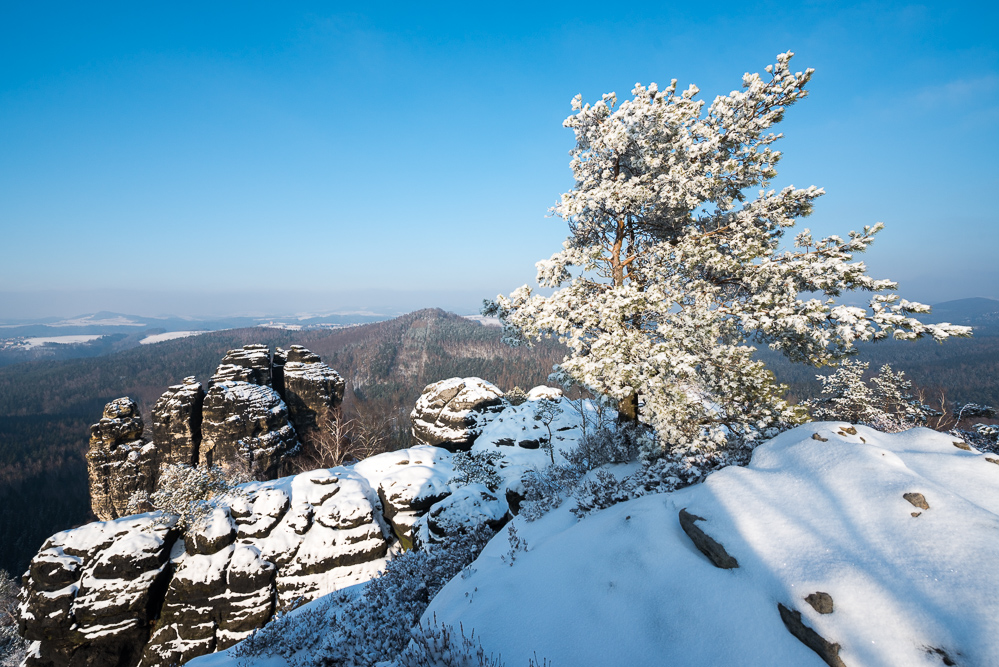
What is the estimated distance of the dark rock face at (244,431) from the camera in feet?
82.1

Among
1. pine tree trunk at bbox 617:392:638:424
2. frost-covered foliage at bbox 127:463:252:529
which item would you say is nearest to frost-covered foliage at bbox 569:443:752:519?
pine tree trunk at bbox 617:392:638:424

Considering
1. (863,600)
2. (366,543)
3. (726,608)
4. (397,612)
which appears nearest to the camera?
(863,600)

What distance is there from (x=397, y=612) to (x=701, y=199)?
11719 mm

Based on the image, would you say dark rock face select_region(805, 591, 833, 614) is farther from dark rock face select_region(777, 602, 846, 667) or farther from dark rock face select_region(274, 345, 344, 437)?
dark rock face select_region(274, 345, 344, 437)

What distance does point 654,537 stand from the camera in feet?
18.3

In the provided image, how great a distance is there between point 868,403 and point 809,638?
13.8m

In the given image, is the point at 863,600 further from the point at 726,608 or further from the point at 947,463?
the point at 947,463

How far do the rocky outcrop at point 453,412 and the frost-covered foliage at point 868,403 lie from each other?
19.3m

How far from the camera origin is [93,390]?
140500mm

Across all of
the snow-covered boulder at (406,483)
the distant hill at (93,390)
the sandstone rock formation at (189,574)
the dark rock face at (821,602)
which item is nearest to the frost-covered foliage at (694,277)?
the dark rock face at (821,602)

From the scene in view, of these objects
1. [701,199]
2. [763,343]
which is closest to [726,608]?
[763,343]

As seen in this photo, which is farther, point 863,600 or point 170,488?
point 170,488

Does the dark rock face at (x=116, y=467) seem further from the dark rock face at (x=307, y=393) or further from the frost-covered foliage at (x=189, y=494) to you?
the frost-covered foliage at (x=189, y=494)

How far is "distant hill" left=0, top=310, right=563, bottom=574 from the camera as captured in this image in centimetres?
6612
